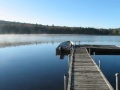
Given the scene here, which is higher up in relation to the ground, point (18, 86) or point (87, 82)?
point (87, 82)

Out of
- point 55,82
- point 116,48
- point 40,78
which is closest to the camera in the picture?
point 55,82

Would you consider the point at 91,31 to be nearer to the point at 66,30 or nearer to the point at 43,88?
the point at 66,30

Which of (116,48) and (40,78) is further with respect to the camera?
(116,48)

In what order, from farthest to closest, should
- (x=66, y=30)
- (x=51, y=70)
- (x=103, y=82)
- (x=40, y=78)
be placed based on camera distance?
(x=66, y=30) < (x=51, y=70) < (x=40, y=78) < (x=103, y=82)

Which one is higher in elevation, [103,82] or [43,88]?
[103,82]

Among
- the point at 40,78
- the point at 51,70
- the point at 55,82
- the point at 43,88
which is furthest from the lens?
the point at 51,70

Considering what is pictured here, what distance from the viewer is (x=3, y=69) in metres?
23.0

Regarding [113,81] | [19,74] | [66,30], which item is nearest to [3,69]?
[19,74]

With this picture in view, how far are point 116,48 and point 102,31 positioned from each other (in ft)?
322

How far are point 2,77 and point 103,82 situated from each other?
31.7ft

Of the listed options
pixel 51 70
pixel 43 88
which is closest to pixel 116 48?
pixel 51 70

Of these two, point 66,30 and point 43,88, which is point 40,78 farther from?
point 66,30

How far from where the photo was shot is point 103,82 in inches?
525

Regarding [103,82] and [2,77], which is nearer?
[103,82]
